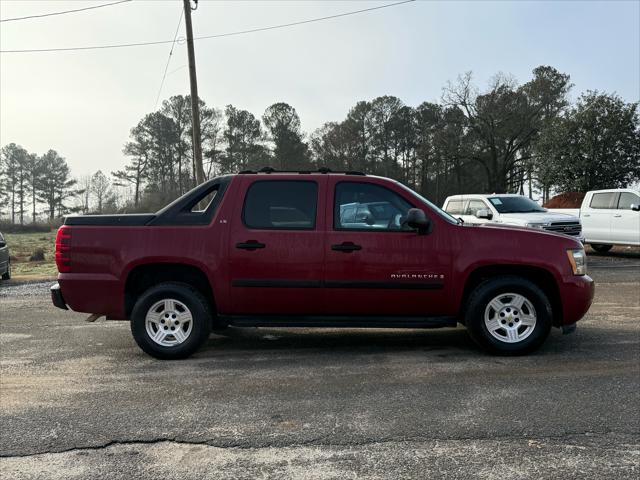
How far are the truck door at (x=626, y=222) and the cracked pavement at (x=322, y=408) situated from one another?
9694 mm

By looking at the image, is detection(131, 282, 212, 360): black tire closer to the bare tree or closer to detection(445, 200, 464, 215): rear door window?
detection(445, 200, 464, 215): rear door window

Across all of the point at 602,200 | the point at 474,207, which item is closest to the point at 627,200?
the point at 602,200

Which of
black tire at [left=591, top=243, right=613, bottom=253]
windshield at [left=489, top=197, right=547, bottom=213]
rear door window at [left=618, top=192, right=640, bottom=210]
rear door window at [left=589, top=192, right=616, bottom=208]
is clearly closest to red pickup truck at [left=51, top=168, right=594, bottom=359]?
windshield at [left=489, top=197, right=547, bottom=213]

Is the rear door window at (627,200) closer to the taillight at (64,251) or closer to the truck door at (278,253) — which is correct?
the truck door at (278,253)

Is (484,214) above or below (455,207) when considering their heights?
below

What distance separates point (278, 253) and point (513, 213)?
10.2 metres

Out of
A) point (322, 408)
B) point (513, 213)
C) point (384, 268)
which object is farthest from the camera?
point (513, 213)

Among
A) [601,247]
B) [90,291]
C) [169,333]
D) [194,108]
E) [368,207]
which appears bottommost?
[169,333]

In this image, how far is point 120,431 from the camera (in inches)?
146

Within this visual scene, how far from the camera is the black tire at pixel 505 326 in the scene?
5309mm

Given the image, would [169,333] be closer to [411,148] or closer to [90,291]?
Result: [90,291]

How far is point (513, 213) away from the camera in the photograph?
1392 cm

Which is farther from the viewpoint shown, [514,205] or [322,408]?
[514,205]

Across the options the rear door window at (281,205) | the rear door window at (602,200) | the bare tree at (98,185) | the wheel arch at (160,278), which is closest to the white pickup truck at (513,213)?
the rear door window at (602,200)
